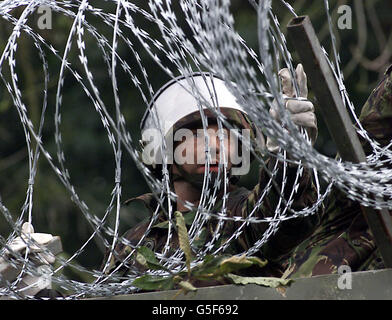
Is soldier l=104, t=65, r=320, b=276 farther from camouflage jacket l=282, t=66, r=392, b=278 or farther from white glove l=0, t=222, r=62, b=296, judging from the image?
white glove l=0, t=222, r=62, b=296

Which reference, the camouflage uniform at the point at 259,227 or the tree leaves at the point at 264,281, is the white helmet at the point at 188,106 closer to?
the camouflage uniform at the point at 259,227

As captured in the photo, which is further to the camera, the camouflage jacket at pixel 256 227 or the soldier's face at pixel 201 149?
the soldier's face at pixel 201 149

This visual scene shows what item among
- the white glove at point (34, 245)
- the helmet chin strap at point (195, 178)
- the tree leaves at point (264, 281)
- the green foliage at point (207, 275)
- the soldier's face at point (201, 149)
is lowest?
the tree leaves at point (264, 281)

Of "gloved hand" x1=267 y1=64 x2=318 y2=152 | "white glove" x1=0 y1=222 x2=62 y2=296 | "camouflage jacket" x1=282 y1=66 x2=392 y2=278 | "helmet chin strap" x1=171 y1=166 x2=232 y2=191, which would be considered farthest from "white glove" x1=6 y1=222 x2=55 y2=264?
"gloved hand" x1=267 y1=64 x2=318 y2=152

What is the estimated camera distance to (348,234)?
4809 mm

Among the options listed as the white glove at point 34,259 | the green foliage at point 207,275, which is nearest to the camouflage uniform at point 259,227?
the green foliage at point 207,275

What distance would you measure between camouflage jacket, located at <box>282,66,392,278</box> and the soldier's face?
429 millimetres

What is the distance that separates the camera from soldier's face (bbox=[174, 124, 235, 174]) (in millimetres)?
5012

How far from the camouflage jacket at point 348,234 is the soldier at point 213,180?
92mm

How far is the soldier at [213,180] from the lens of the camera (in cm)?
467

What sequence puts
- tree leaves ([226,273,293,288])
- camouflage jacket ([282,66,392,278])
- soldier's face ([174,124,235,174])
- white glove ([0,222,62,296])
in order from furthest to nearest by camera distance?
1. soldier's face ([174,124,235,174])
2. white glove ([0,222,62,296])
3. camouflage jacket ([282,66,392,278])
4. tree leaves ([226,273,293,288])

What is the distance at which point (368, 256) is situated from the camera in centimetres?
472

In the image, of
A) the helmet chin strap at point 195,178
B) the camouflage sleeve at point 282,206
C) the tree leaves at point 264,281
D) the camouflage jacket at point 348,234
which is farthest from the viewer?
the helmet chin strap at point 195,178
